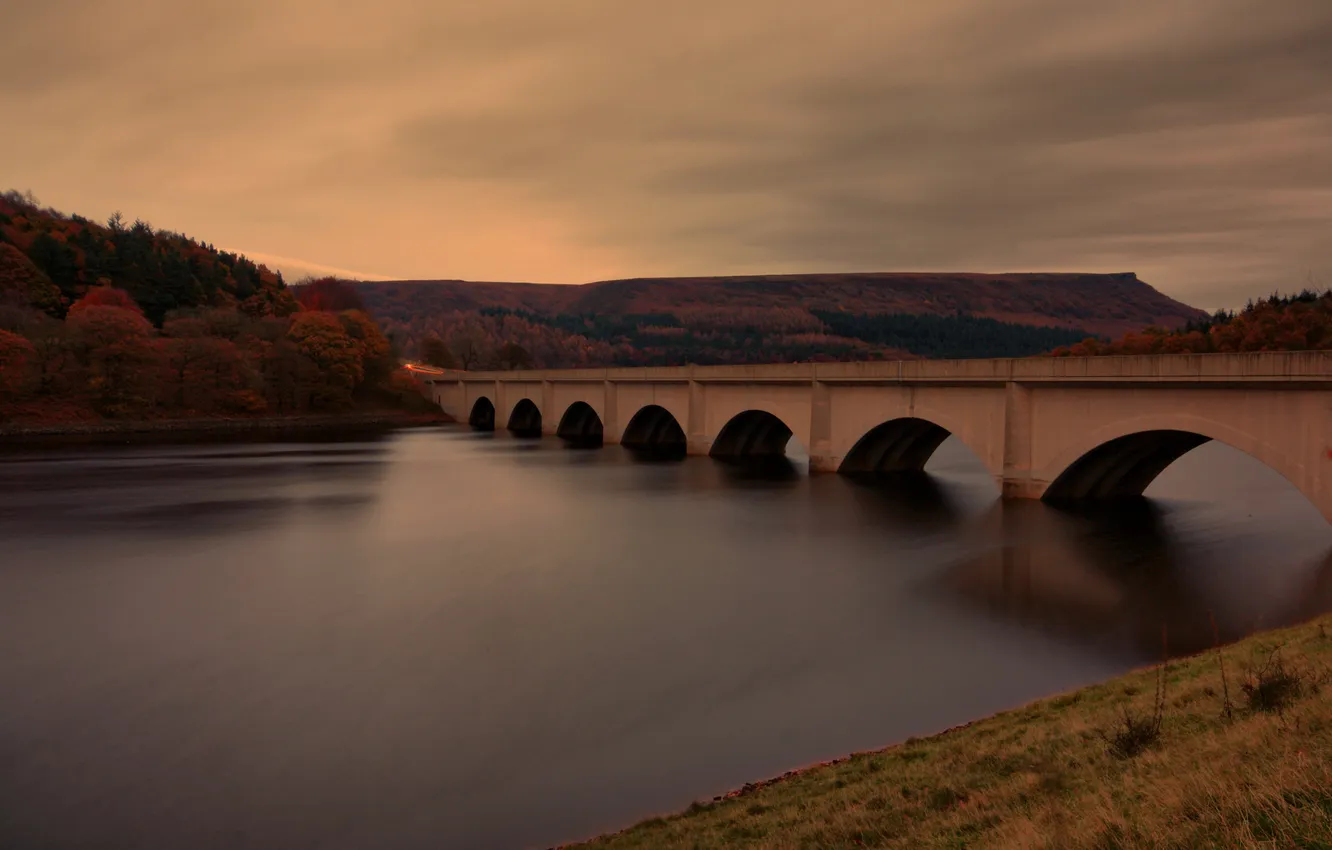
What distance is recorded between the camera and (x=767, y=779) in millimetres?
11922

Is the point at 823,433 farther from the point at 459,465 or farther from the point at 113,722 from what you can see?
the point at 113,722

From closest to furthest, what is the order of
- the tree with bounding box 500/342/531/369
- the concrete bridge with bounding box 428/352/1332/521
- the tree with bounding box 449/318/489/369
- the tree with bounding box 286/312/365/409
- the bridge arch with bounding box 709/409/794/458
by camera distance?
the concrete bridge with bounding box 428/352/1332/521 < the bridge arch with bounding box 709/409/794/458 < the tree with bounding box 286/312/365/409 < the tree with bounding box 449/318/489/369 < the tree with bounding box 500/342/531/369

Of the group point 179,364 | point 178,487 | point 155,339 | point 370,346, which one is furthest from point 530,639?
point 370,346

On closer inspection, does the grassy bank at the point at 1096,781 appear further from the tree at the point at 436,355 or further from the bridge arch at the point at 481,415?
the tree at the point at 436,355

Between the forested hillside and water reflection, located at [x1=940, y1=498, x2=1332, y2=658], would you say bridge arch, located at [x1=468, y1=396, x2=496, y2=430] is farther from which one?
water reflection, located at [x1=940, y1=498, x2=1332, y2=658]

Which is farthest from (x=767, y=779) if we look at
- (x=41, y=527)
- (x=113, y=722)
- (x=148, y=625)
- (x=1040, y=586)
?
(x=41, y=527)

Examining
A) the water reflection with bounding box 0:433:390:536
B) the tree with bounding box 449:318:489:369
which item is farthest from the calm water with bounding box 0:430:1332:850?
the tree with bounding box 449:318:489:369

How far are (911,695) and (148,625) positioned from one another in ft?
53.9

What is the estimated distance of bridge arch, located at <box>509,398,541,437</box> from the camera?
88812 millimetres

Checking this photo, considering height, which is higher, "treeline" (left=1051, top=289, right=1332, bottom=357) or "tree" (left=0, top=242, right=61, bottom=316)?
"tree" (left=0, top=242, right=61, bottom=316)

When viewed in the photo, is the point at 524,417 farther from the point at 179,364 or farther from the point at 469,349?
the point at 469,349

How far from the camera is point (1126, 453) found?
32.0 m

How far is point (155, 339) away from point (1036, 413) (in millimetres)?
81563

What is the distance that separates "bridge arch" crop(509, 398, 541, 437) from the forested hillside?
20.0m
